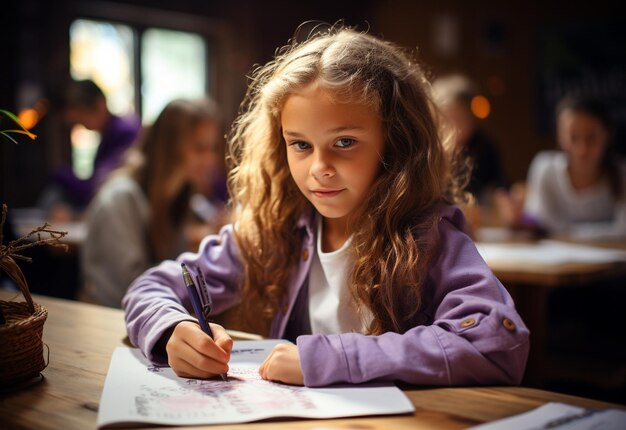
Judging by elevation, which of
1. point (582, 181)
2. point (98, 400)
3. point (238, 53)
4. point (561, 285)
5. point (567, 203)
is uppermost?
point (238, 53)

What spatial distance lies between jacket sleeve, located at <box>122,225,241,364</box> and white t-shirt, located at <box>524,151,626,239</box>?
2.77 m

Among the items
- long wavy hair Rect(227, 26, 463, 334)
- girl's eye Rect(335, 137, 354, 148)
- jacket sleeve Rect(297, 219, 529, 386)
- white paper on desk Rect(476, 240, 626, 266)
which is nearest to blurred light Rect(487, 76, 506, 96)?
white paper on desk Rect(476, 240, 626, 266)

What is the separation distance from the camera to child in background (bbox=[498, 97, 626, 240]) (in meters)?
3.74

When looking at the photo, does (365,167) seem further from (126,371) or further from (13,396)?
(13,396)

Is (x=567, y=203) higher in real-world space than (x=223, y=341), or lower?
lower

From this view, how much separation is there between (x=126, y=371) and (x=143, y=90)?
5.71m

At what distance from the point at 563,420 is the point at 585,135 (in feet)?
10.7

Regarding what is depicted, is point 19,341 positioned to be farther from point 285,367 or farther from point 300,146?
point 300,146

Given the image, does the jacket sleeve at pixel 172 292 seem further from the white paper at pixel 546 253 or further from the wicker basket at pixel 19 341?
the white paper at pixel 546 253

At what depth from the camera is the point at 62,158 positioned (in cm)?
571

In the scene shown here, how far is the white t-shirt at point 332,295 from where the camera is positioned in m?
1.24

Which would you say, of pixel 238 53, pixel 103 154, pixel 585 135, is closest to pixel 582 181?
pixel 585 135

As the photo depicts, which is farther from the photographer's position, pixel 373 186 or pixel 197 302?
pixel 373 186

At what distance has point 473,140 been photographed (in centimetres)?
436
